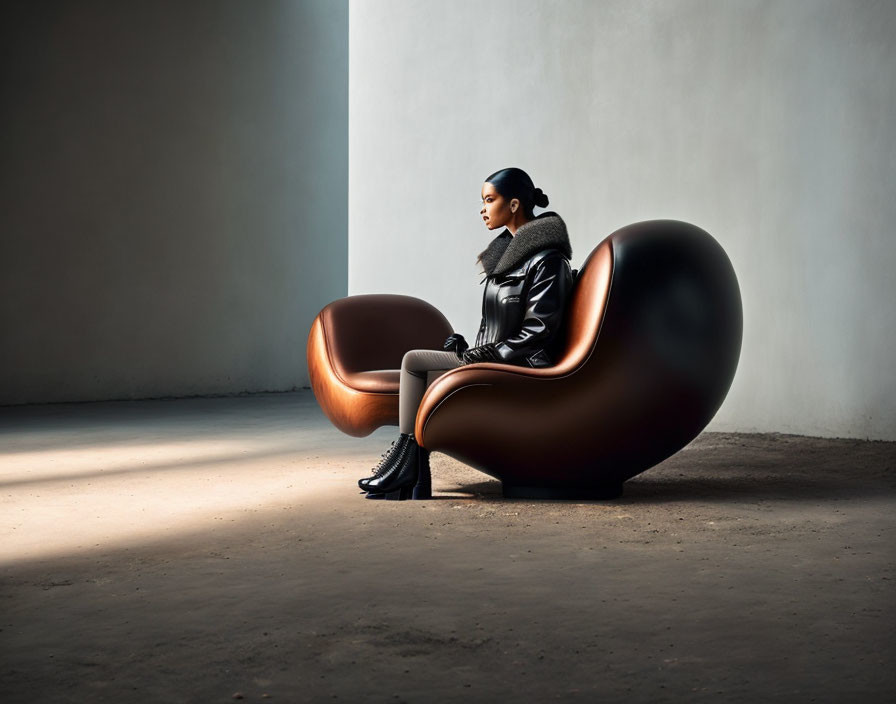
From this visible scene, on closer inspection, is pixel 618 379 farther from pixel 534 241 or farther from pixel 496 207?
pixel 496 207

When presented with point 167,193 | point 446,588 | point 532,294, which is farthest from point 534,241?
point 167,193

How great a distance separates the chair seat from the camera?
4.41 m

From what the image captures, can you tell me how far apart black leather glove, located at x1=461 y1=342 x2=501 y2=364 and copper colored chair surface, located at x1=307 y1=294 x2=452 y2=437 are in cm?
85

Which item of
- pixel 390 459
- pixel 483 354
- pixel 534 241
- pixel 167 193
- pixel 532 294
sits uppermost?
pixel 534 241

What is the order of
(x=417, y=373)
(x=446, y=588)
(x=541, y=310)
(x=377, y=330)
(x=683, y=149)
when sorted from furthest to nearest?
(x=683, y=149) < (x=377, y=330) < (x=417, y=373) < (x=541, y=310) < (x=446, y=588)

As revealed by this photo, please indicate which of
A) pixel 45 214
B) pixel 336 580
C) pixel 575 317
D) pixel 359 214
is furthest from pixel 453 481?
pixel 45 214

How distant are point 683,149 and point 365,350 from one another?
2.31 meters

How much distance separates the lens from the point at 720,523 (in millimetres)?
3160

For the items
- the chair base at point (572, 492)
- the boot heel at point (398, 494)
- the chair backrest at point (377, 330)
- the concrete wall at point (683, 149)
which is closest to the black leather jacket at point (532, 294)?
the chair base at point (572, 492)

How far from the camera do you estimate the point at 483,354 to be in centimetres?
360

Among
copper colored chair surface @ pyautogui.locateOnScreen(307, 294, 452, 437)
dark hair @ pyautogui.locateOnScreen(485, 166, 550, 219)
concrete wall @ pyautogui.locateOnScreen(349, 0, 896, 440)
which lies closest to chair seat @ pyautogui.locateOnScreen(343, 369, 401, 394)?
copper colored chair surface @ pyautogui.locateOnScreen(307, 294, 452, 437)

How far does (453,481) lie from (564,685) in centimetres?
243

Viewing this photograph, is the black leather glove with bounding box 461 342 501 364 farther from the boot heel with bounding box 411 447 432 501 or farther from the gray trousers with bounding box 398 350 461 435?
the boot heel with bounding box 411 447 432 501

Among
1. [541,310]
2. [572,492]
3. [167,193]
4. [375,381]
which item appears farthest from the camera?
[167,193]
